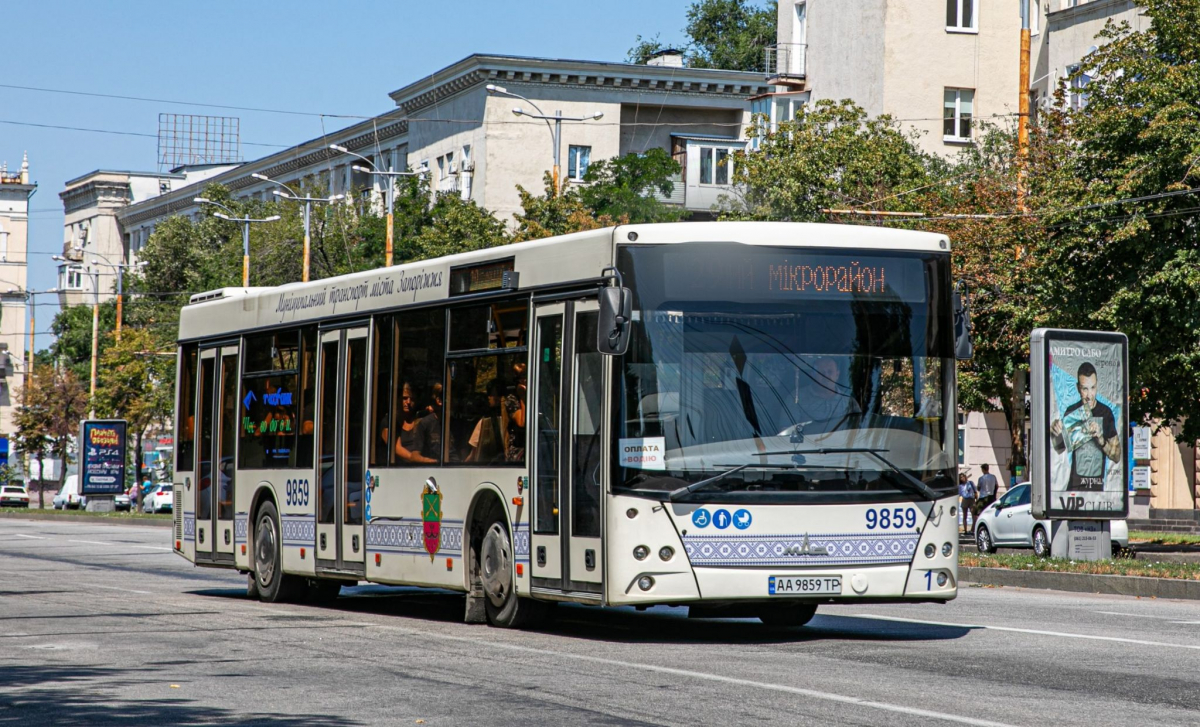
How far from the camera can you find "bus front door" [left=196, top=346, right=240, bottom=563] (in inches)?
774

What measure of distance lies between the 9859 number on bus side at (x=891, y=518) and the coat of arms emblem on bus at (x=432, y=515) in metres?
3.90

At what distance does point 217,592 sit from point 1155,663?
38.7 ft

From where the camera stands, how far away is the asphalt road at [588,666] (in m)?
9.41

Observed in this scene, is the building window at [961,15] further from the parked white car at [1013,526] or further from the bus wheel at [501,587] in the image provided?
the bus wheel at [501,587]

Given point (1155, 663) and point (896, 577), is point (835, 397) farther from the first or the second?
point (1155, 663)

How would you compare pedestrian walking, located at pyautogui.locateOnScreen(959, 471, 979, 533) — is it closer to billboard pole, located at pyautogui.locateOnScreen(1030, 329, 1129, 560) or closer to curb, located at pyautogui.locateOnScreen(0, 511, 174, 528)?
billboard pole, located at pyautogui.locateOnScreen(1030, 329, 1129, 560)

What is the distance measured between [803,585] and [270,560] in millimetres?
7543

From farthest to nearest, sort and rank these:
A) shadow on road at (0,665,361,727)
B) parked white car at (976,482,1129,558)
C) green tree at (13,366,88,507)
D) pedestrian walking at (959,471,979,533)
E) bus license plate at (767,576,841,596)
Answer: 1. green tree at (13,366,88,507)
2. pedestrian walking at (959,471,979,533)
3. parked white car at (976,482,1129,558)
4. bus license plate at (767,576,841,596)
5. shadow on road at (0,665,361,727)

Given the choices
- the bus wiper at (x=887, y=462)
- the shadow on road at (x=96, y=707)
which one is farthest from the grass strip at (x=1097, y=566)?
the shadow on road at (x=96, y=707)

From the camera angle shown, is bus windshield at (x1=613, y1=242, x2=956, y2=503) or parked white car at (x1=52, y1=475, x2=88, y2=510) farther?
parked white car at (x1=52, y1=475, x2=88, y2=510)

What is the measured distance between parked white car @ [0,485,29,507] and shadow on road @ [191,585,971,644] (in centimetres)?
8387

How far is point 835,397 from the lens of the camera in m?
13.0

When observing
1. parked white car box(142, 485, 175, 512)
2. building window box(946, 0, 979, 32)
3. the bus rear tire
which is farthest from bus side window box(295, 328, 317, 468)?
parked white car box(142, 485, 175, 512)

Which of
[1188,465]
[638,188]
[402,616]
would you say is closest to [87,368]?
[638,188]
